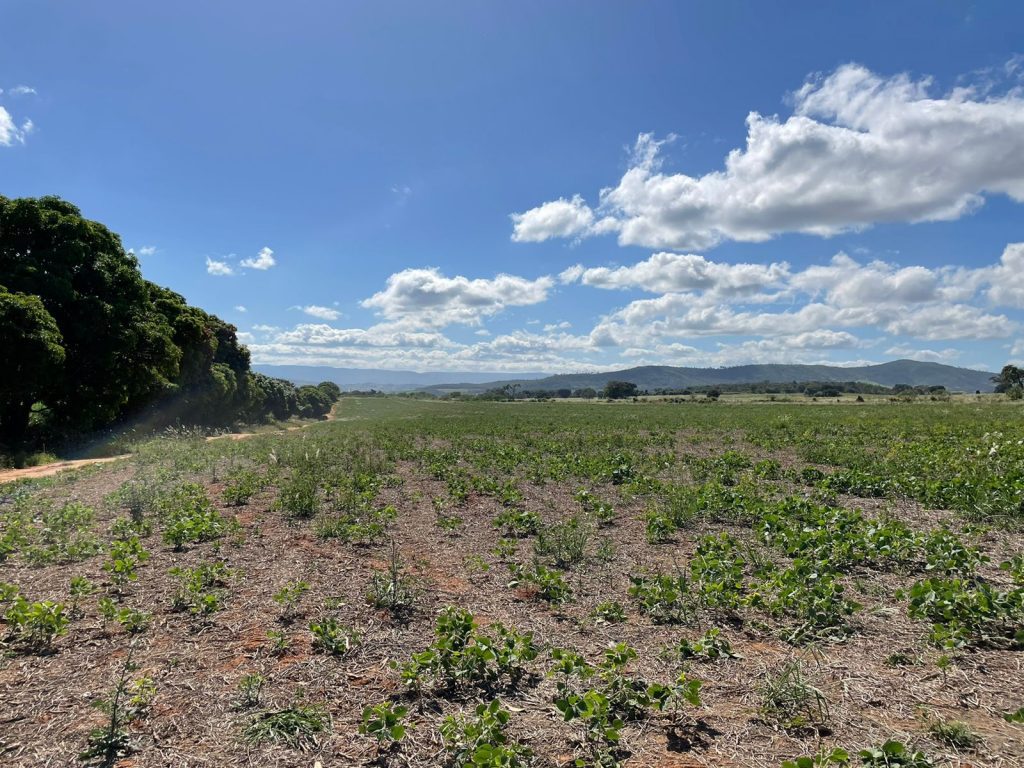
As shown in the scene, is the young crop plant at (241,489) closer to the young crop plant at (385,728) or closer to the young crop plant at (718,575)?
the young crop plant at (385,728)

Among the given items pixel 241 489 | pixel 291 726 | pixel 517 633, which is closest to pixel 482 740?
pixel 291 726

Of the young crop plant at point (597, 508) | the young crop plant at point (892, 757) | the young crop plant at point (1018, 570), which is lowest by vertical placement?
the young crop plant at point (597, 508)

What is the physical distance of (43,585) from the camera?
6.24 meters

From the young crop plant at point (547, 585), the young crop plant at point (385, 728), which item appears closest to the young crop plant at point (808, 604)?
the young crop plant at point (547, 585)

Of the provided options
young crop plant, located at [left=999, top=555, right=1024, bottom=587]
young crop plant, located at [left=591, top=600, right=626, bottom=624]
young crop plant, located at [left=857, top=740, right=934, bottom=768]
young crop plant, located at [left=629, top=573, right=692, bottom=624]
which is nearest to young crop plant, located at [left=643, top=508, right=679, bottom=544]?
young crop plant, located at [left=629, top=573, right=692, bottom=624]

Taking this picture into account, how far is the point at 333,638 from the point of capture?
4.87m

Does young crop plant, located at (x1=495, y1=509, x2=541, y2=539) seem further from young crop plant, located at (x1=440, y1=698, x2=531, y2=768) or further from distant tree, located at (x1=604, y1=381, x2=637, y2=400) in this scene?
distant tree, located at (x1=604, y1=381, x2=637, y2=400)

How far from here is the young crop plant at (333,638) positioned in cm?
480

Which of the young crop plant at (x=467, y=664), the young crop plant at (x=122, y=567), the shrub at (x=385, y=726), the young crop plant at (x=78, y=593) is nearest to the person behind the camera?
the shrub at (x=385, y=726)

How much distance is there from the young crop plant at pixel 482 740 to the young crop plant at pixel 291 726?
0.95 m

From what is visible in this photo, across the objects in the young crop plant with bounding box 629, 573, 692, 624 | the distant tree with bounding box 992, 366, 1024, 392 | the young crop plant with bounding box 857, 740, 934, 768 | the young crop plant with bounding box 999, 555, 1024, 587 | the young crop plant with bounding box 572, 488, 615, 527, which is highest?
the distant tree with bounding box 992, 366, 1024, 392

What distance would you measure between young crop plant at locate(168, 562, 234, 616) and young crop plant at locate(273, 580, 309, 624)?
0.65 meters

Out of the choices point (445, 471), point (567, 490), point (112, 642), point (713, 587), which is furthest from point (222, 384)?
point (713, 587)

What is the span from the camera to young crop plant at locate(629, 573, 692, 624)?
5582 millimetres
